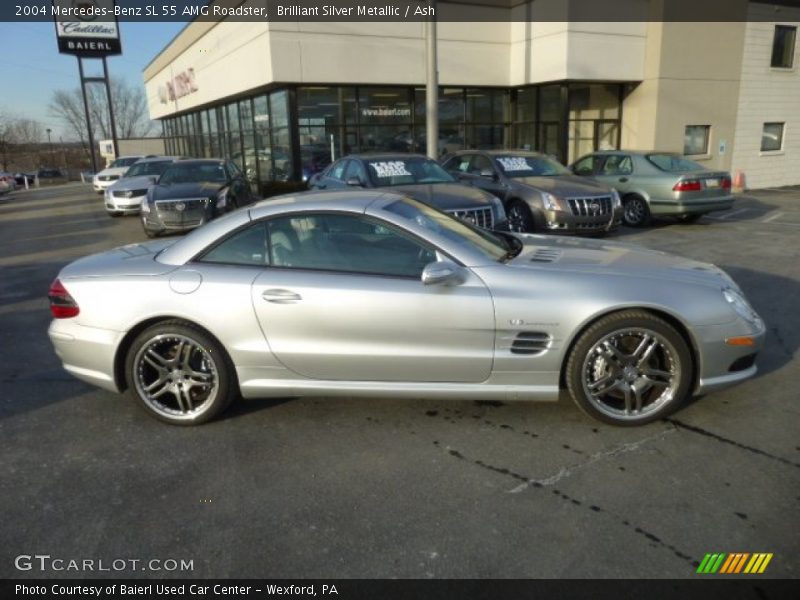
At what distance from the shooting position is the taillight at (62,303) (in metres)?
3.83

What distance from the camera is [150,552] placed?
2.69 meters

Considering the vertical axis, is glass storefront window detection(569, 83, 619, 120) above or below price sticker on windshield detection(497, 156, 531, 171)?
above

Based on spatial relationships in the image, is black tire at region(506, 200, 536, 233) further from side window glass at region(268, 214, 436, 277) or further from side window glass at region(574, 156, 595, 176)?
side window glass at region(268, 214, 436, 277)

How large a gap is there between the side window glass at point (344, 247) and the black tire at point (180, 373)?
2.31 ft

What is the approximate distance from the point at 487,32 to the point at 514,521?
18.3m

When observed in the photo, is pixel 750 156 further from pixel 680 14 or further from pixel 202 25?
pixel 202 25

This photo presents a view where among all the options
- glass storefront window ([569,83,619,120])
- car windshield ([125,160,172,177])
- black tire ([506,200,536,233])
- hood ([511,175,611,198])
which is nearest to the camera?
hood ([511,175,611,198])

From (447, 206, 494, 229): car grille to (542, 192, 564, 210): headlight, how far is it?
194cm

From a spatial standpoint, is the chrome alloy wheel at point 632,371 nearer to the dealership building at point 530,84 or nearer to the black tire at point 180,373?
the black tire at point 180,373

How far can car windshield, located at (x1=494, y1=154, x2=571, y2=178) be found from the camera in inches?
419

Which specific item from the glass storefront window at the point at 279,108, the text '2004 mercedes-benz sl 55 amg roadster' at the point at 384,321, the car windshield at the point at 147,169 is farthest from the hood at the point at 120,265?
the car windshield at the point at 147,169

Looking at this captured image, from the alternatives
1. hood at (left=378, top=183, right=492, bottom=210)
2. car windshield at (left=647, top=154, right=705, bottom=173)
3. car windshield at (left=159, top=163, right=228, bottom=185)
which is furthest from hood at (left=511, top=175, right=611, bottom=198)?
car windshield at (left=159, top=163, right=228, bottom=185)

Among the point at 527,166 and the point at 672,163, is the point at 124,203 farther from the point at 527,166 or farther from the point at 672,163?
the point at 672,163

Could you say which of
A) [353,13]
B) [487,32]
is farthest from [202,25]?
[487,32]
